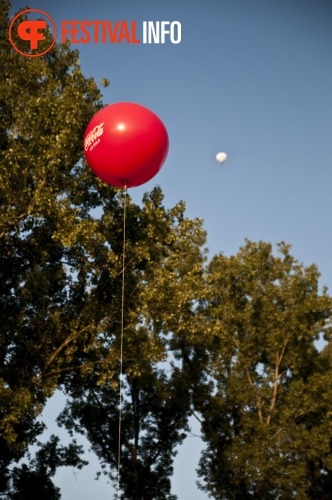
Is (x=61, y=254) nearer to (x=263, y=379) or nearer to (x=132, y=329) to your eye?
(x=132, y=329)

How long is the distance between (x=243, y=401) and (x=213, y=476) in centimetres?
355

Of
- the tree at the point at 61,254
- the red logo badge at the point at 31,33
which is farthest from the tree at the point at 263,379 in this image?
the red logo badge at the point at 31,33

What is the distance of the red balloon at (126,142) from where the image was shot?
902 centimetres

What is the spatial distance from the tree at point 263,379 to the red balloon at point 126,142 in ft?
49.5

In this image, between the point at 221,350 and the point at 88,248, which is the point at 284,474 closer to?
the point at 221,350

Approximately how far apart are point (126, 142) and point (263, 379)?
1929 centimetres

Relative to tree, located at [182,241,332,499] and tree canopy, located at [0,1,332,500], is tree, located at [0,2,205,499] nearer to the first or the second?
tree canopy, located at [0,1,332,500]

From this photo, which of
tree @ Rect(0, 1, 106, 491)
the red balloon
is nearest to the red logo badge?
tree @ Rect(0, 1, 106, 491)

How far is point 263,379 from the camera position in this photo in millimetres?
25609

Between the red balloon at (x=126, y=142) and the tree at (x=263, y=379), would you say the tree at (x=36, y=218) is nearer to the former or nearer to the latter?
the red balloon at (x=126, y=142)

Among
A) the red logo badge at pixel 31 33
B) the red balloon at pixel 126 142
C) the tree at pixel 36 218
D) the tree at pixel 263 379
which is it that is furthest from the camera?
the tree at pixel 263 379

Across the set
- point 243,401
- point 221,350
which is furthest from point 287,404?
point 221,350

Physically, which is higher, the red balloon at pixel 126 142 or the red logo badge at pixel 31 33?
the red logo badge at pixel 31 33

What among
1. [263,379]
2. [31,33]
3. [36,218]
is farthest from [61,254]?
[263,379]
